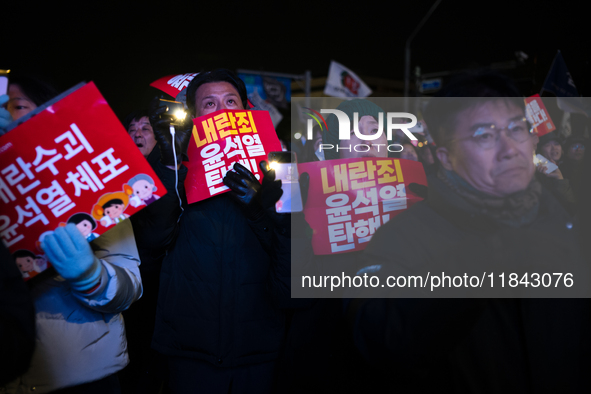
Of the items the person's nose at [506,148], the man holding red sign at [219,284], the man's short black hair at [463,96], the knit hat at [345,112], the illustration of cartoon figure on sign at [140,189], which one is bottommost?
the man holding red sign at [219,284]

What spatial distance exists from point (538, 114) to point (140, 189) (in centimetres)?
243

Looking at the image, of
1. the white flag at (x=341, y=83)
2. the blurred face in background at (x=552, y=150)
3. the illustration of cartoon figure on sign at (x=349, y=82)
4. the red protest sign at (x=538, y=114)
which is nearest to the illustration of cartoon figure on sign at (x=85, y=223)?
the red protest sign at (x=538, y=114)

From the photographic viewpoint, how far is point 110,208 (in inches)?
50.6

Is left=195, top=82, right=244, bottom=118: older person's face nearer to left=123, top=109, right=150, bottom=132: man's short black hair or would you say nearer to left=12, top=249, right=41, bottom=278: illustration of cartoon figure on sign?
left=123, top=109, right=150, bottom=132: man's short black hair

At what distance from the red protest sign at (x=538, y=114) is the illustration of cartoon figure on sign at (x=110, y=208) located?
219 cm

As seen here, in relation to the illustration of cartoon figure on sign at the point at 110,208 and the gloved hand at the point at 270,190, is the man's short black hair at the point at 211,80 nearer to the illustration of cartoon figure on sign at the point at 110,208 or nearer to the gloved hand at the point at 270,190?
the gloved hand at the point at 270,190

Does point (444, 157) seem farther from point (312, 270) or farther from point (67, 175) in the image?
point (67, 175)

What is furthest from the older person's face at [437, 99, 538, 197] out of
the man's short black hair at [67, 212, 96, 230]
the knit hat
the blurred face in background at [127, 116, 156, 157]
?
the blurred face in background at [127, 116, 156, 157]

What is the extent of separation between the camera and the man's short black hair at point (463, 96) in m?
1.14

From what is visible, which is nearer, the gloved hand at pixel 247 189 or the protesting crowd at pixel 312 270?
the protesting crowd at pixel 312 270

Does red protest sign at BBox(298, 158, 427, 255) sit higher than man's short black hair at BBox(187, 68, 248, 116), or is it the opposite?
man's short black hair at BBox(187, 68, 248, 116)

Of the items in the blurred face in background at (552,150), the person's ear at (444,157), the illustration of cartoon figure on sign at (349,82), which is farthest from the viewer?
the illustration of cartoon figure on sign at (349,82)

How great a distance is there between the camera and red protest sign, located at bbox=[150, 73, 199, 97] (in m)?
2.04

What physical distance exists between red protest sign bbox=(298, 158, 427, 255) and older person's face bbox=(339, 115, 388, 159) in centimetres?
9
